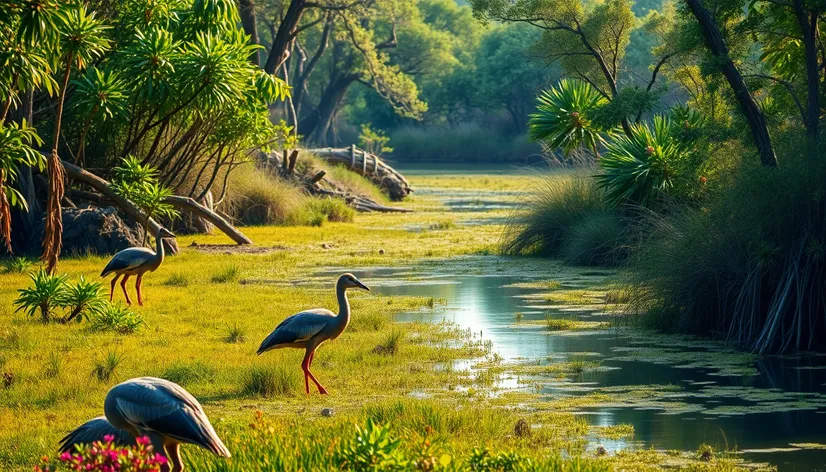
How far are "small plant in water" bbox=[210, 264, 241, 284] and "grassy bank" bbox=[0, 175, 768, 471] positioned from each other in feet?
0.07

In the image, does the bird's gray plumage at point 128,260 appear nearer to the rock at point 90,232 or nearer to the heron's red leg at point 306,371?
the rock at point 90,232

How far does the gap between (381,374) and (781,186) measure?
4505 mm

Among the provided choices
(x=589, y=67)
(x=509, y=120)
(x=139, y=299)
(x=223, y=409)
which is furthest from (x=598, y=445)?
(x=509, y=120)

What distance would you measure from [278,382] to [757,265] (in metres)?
5.07

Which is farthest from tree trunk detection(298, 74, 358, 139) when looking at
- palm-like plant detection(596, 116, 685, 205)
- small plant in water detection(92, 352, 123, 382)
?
small plant in water detection(92, 352, 123, 382)

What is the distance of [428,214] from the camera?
105ft

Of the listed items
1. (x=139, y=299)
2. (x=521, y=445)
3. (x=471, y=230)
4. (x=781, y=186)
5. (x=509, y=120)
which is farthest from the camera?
(x=509, y=120)

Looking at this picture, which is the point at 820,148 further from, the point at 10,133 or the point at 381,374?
the point at 10,133

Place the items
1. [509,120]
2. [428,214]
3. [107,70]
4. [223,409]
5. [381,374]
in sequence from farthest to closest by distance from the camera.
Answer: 1. [509,120]
2. [428,214]
3. [107,70]
4. [381,374]
5. [223,409]

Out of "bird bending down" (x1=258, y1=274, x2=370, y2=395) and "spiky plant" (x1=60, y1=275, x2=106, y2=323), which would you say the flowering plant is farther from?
"spiky plant" (x1=60, y1=275, x2=106, y2=323)

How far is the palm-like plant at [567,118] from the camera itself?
22.3m

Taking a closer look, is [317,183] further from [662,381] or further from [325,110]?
[325,110]

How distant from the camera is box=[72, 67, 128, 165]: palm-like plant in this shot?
18297 millimetres

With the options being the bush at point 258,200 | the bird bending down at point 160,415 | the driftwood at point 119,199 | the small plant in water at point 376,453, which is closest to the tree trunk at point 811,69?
the small plant in water at point 376,453
